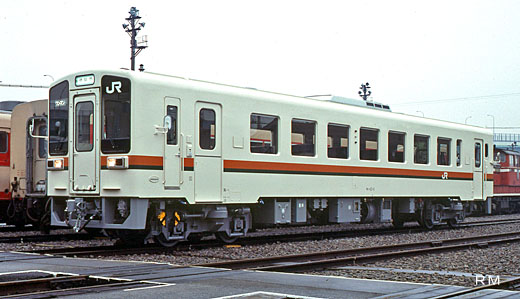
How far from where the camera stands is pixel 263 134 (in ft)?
48.4

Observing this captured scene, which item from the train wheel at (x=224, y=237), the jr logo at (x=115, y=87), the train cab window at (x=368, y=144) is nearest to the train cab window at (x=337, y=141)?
the train cab window at (x=368, y=144)

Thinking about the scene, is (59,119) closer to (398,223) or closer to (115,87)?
(115,87)

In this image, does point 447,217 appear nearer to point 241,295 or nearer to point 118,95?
point 118,95

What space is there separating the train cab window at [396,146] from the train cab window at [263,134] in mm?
4515

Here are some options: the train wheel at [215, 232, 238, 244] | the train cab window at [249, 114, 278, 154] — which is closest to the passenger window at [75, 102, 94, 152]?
the train wheel at [215, 232, 238, 244]

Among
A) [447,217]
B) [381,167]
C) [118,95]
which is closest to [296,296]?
[118,95]

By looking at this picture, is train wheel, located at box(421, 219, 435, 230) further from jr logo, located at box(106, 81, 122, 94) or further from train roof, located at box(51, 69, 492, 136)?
jr logo, located at box(106, 81, 122, 94)

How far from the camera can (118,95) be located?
1266 cm

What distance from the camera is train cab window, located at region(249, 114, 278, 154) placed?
1455cm

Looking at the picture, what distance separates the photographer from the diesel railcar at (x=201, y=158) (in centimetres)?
1253

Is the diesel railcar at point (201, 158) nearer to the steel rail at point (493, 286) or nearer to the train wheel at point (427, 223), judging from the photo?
the train wheel at point (427, 223)

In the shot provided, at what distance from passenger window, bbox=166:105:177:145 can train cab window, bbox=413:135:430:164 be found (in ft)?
27.9

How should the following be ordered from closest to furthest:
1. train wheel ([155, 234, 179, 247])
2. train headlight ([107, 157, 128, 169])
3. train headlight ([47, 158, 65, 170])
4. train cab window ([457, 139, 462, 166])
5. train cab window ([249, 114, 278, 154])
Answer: train headlight ([107, 157, 128, 169]), train wheel ([155, 234, 179, 247]), train headlight ([47, 158, 65, 170]), train cab window ([249, 114, 278, 154]), train cab window ([457, 139, 462, 166])

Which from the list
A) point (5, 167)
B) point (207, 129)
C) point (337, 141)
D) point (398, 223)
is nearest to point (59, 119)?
point (207, 129)
